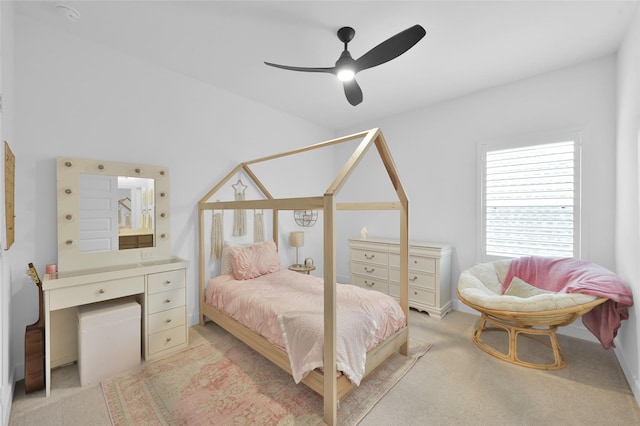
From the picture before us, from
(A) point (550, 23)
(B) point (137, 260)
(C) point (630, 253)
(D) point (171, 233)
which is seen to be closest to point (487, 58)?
(A) point (550, 23)

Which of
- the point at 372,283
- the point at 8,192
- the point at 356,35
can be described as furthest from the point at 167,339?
the point at 356,35

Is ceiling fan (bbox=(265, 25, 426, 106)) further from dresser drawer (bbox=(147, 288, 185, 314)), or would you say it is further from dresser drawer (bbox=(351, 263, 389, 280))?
dresser drawer (bbox=(351, 263, 389, 280))

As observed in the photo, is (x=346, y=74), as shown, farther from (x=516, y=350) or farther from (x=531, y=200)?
(x=516, y=350)

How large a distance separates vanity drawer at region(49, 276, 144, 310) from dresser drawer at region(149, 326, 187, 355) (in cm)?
46

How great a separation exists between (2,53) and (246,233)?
2.57 metres

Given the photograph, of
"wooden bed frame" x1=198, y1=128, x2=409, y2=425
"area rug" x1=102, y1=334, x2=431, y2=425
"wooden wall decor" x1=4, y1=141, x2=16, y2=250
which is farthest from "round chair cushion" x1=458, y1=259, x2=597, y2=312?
"wooden wall decor" x1=4, y1=141, x2=16, y2=250

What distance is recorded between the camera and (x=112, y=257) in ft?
8.40

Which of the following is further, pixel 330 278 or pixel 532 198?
pixel 532 198

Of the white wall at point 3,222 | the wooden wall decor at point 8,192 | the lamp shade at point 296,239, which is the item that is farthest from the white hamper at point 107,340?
the lamp shade at point 296,239

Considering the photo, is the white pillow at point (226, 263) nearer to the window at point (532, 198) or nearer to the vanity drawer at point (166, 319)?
the vanity drawer at point (166, 319)

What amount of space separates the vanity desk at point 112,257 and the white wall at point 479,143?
306 centimetres

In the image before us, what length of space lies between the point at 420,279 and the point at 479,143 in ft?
6.33

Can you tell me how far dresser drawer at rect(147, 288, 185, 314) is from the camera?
2438 mm

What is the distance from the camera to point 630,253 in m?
2.16
